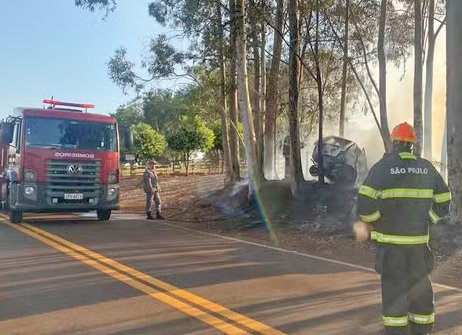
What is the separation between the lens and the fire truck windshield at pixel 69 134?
13.6 meters

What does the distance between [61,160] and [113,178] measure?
57.6 inches

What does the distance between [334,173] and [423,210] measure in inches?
460

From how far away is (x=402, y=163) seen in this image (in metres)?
4.44

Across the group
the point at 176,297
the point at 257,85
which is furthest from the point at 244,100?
the point at 176,297

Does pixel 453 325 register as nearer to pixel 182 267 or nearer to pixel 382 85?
pixel 182 267

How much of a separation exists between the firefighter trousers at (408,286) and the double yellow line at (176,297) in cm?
109

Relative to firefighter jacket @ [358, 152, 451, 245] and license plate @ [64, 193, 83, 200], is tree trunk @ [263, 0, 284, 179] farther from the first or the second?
firefighter jacket @ [358, 152, 451, 245]

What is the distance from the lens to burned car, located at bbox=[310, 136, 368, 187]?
52.3 ft

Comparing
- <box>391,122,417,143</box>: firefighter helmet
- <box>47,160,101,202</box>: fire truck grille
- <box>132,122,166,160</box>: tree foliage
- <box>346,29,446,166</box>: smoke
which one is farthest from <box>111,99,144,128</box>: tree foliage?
<box>391,122,417,143</box>: firefighter helmet

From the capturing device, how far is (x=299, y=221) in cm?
1367

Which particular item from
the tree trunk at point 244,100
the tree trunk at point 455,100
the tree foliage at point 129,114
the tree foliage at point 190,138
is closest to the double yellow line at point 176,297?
the tree trunk at point 455,100

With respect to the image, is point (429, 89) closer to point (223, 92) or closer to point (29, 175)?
point (223, 92)

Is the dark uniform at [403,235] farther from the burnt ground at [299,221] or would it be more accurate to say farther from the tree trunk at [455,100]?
the tree trunk at [455,100]

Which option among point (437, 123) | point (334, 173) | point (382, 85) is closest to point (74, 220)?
point (334, 173)
